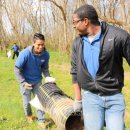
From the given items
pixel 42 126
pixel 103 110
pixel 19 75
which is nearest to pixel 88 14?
pixel 103 110

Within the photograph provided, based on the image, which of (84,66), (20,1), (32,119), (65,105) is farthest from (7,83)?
(20,1)

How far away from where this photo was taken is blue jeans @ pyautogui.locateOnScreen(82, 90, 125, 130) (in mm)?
3844

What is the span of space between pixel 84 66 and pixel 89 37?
1.04 ft

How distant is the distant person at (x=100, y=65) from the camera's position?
3.75 metres

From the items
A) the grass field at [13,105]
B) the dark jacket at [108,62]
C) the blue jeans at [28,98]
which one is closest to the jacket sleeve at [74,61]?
the dark jacket at [108,62]

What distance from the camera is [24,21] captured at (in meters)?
50.6

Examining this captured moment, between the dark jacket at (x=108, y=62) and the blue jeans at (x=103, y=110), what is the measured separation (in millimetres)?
70

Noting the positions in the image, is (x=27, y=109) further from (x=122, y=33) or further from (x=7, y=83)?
(x=7, y=83)

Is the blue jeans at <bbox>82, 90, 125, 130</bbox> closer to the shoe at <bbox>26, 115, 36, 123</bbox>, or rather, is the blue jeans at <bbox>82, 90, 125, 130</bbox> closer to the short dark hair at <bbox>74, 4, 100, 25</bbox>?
the short dark hair at <bbox>74, 4, 100, 25</bbox>

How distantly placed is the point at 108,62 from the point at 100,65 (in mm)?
88

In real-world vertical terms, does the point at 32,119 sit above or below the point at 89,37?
below

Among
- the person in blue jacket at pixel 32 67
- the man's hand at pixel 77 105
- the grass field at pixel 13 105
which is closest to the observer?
the man's hand at pixel 77 105

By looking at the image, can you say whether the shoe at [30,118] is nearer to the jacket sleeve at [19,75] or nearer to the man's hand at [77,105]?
the jacket sleeve at [19,75]

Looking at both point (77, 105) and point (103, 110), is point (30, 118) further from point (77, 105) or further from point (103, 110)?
point (103, 110)
